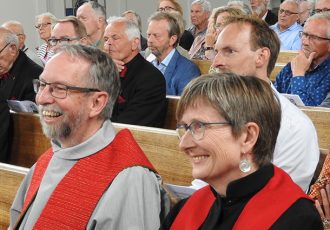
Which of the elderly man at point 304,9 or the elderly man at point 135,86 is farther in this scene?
the elderly man at point 304,9

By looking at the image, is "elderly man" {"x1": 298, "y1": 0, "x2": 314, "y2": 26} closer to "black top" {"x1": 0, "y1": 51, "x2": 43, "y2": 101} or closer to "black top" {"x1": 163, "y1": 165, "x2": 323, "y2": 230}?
"black top" {"x1": 0, "y1": 51, "x2": 43, "y2": 101}

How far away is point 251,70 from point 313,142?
0.47 m

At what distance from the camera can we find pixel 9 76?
16.3 ft

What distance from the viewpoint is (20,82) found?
16.2ft

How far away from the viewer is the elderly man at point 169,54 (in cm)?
548

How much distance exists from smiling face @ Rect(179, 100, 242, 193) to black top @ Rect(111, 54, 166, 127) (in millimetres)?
2655

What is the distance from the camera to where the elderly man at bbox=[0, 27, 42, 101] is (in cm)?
492

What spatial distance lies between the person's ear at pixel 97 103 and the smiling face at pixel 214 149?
563mm

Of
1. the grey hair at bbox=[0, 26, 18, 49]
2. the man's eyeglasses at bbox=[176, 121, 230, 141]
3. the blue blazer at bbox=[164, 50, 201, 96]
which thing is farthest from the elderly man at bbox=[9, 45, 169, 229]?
the blue blazer at bbox=[164, 50, 201, 96]

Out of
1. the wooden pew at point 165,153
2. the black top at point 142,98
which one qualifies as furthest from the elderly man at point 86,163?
the black top at point 142,98

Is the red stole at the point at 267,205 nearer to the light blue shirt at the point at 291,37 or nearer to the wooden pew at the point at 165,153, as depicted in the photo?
the wooden pew at the point at 165,153

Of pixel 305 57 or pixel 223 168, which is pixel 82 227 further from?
pixel 305 57

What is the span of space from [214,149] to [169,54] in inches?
155

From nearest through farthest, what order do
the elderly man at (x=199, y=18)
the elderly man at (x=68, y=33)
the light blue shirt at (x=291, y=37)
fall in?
the elderly man at (x=68, y=33) → the light blue shirt at (x=291, y=37) → the elderly man at (x=199, y=18)
